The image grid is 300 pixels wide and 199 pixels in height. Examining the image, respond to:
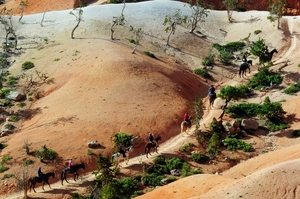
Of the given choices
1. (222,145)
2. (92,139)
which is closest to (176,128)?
(222,145)

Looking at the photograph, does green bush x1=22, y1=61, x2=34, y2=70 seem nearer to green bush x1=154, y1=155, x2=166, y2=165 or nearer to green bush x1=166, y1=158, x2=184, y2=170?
green bush x1=154, y1=155, x2=166, y2=165

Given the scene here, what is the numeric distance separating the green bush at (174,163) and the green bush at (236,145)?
4182 millimetres

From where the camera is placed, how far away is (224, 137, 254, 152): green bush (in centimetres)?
3759

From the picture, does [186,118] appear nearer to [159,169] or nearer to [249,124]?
[249,124]

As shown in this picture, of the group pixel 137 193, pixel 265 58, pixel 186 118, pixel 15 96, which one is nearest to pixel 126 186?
pixel 137 193

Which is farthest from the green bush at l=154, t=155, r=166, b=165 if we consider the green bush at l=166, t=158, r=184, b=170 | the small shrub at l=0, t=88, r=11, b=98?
the small shrub at l=0, t=88, r=11, b=98

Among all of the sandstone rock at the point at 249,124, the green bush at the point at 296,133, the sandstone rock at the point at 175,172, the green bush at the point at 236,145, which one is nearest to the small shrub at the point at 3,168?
the sandstone rock at the point at 175,172

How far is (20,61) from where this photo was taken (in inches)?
2147

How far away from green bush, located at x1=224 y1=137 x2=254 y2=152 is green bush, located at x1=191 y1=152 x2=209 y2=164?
226 centimetres

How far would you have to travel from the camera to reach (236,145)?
3791cm

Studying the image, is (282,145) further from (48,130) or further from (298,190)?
(48,130)

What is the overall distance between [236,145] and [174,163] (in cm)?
553

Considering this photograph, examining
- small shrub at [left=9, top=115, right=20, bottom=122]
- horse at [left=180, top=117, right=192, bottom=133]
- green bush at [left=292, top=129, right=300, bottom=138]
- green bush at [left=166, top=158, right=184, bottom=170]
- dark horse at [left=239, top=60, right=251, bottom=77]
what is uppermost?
dark horse at [left=239, top=60, right=251, bottom=77]

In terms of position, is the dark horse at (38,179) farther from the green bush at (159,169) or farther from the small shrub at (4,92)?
the small shrub at (4,92)
